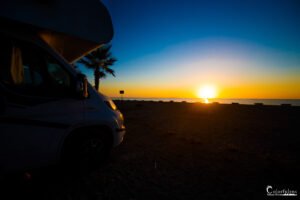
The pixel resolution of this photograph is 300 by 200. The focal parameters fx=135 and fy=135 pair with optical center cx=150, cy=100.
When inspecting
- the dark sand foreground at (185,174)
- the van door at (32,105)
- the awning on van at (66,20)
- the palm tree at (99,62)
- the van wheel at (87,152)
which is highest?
the palm tree at (99,62)

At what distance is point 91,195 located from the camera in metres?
2.25

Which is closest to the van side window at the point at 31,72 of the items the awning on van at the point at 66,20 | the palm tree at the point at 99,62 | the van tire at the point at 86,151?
the awning on van at the point at 66,20

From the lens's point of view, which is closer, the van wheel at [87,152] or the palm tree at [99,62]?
the van wheel at [87,152]

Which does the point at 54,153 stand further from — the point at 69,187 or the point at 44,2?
the point at 44,2

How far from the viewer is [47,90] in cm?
232

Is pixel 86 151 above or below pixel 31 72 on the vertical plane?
below

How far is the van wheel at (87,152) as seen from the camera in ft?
8.87

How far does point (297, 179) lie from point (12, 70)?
563cm

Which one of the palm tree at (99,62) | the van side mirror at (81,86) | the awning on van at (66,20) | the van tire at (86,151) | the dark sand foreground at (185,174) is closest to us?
the awning on van at (66,20)

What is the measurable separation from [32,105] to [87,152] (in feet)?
4.51

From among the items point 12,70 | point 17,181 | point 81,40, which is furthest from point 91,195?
point 81,40

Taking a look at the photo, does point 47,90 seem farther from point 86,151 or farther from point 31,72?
point 86,151

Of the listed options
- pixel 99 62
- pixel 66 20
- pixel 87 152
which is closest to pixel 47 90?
pixel 66 20

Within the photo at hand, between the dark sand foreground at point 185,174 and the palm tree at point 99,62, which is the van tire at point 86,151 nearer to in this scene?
the dark sand foreground at point 185,174
